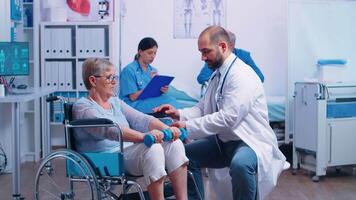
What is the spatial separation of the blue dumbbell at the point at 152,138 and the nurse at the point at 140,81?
4.73 ft

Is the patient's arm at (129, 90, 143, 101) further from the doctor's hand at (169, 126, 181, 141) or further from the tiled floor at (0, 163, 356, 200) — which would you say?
the doctor's hand at (169, 126, 181, 141)

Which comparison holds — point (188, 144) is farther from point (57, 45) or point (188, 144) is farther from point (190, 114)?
point (57, 45)

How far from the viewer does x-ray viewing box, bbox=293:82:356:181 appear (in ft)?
14.1

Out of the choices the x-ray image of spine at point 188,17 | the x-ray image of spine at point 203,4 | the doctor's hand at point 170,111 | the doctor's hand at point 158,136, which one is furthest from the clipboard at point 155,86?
the x-ray image of spine at point 203,4

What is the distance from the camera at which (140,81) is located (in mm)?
4227

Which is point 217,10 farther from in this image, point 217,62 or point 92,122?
point 92,122

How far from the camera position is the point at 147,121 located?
2863mm

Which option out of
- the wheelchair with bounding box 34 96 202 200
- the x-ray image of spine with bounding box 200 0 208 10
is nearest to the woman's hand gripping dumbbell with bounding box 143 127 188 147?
the wheelchair with bounding box 34 96 202 200

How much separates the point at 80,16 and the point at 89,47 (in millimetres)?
469

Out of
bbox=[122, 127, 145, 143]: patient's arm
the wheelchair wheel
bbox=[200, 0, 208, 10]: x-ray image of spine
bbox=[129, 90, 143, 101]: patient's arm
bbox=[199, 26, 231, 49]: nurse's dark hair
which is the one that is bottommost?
the wheelchair wheel

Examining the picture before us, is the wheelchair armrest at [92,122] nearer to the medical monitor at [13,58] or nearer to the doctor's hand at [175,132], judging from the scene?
the doctor's hand at [175,132]

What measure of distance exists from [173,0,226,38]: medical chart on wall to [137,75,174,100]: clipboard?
1.67 metres

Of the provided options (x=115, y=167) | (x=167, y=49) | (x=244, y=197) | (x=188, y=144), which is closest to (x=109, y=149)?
(x=115, y=167)

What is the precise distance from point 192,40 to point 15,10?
6.12 feet
